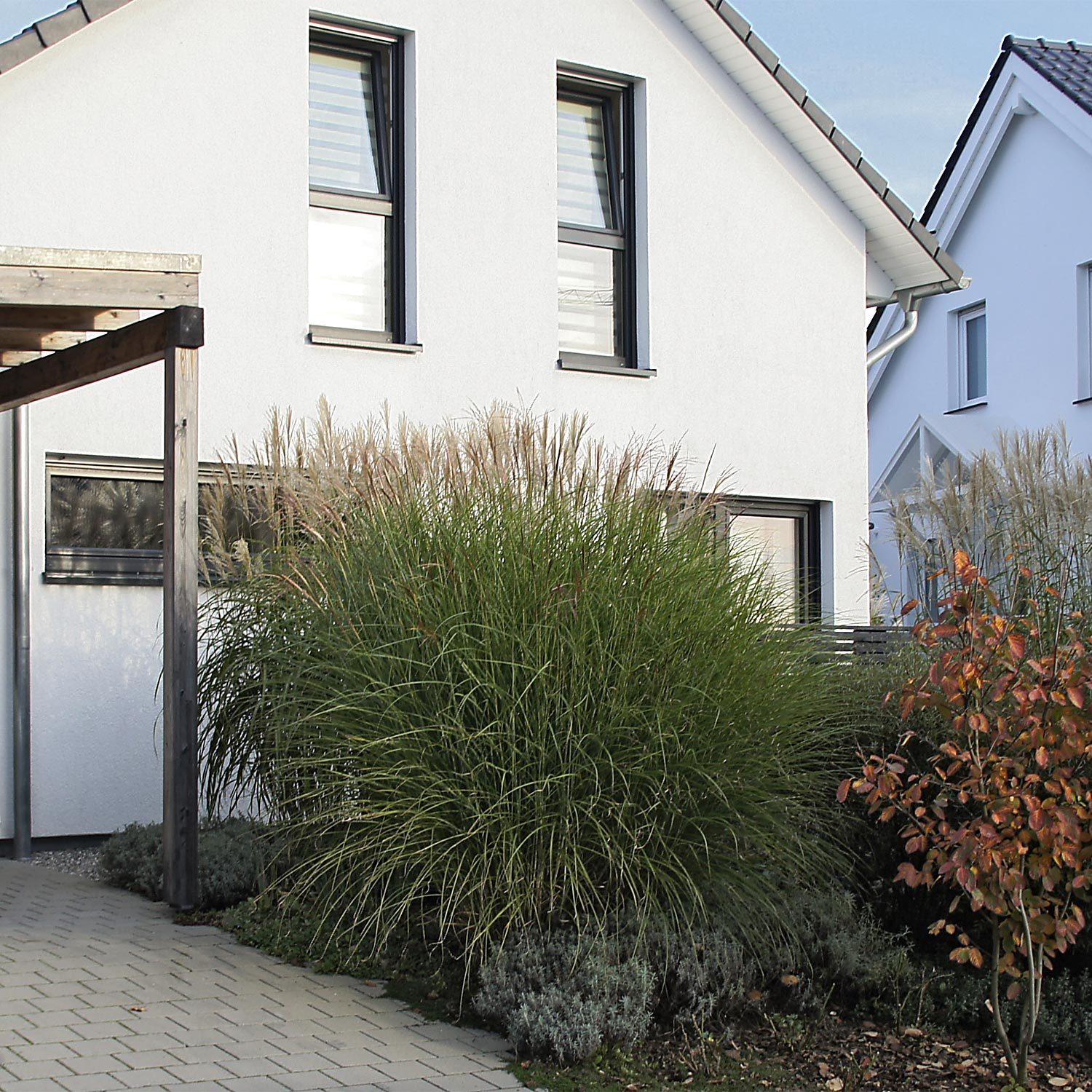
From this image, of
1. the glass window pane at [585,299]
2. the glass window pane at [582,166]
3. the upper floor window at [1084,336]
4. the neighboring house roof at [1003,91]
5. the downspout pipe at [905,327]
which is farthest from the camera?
the neighboring house roof at [1003,91]

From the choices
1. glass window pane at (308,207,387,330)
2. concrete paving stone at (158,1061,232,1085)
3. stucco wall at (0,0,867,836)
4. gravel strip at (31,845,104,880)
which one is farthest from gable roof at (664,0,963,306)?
concrete paving stone at (158,1061,232,1085)

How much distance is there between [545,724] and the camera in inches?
189

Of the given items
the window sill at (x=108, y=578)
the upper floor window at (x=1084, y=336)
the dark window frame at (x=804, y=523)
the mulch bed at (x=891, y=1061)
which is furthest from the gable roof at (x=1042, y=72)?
the mulch bed at (x=891, y=1061)

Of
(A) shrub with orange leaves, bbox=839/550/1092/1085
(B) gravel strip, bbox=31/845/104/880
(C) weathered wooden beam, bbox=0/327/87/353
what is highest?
(C) weathered wooden beam, bbox=0/327/87/353

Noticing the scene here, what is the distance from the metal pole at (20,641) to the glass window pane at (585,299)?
155 inches

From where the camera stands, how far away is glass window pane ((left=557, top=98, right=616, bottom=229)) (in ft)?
34.6

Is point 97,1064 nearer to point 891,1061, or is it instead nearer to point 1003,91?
point 891,1061

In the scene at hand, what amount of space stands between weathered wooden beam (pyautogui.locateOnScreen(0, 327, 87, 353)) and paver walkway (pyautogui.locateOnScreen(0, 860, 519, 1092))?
293cm

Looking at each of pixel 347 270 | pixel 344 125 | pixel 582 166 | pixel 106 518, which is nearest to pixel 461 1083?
pixel 106 518

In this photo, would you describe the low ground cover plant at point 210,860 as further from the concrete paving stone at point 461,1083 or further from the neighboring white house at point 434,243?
the concrete paving stone at point 461,1083

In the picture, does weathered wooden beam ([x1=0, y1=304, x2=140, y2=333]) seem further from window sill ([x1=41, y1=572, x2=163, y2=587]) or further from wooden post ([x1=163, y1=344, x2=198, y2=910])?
window sill ([x1=41, y1=572, x2=163, y2=587])

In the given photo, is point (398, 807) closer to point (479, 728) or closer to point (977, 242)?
point (479, 728)

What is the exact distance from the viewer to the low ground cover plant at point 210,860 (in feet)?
20.1

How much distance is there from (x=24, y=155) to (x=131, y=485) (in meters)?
1.94
